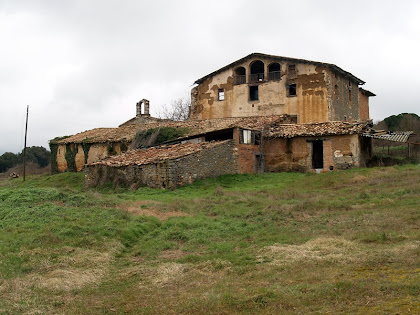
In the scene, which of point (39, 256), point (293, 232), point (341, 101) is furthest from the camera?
point (341, 101)

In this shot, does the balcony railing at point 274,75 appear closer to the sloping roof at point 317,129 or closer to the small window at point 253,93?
the small window at point 253,93

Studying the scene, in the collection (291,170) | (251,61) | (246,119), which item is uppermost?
(251,61)

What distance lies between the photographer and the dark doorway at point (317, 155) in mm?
25747

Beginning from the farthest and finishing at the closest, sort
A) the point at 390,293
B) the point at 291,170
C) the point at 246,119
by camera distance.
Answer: the point at 246,119 → the point at 291,170 → the point at 390,293

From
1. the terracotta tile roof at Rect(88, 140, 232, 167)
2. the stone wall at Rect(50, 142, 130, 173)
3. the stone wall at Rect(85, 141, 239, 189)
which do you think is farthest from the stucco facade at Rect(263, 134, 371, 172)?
the stone wall at Rect(50, 142, 130, 173)

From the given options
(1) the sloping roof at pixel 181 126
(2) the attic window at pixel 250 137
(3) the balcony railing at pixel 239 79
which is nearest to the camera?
(2) the attic window at pixel 250 137

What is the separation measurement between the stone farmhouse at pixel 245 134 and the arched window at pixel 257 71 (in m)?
0.08

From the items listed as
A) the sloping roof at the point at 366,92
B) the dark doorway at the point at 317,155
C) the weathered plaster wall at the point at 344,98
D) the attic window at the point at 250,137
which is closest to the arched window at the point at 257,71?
the weathered plaster wall at the point at 344,98

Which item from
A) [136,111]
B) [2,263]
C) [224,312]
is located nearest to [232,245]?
[224,312]

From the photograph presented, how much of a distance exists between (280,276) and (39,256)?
203 inches

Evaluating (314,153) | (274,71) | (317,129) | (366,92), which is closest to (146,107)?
(274,71)

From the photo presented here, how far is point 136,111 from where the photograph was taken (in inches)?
1687

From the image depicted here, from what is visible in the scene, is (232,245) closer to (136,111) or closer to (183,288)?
(183,288)

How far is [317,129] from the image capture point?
82.7 feet
